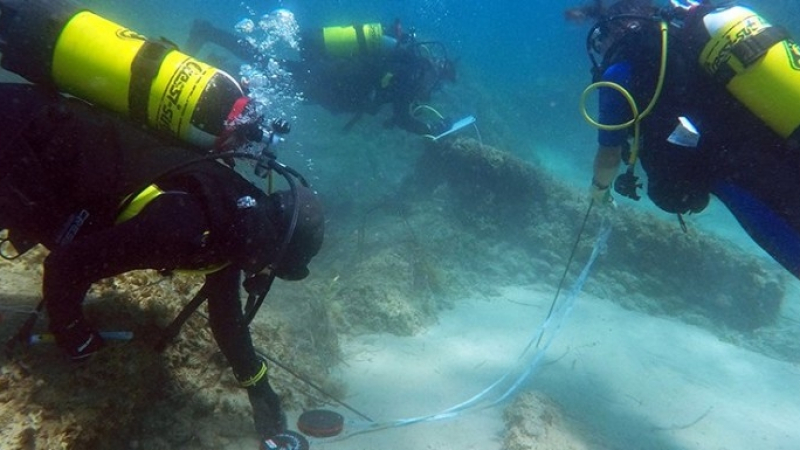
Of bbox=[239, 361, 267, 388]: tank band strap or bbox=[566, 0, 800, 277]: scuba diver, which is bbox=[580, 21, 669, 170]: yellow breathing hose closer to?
bbox=[566, 0, 800, 277]: scuba diver

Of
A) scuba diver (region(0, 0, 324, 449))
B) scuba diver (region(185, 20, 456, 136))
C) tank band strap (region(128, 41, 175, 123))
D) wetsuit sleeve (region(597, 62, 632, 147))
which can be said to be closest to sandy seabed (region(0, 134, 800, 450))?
scuba diver (region(0, 0, 324, 449))

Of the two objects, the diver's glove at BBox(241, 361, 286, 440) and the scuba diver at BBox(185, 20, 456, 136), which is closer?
the diver's glove at BBox(241, 361, 286, 440)

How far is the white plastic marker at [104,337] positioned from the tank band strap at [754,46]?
4234mm

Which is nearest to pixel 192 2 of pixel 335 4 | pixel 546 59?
pixel 335 4

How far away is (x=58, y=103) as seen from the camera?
2.36 meters

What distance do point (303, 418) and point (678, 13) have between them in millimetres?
4248

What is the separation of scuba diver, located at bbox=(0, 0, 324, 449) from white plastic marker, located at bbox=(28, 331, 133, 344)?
0.27 ft

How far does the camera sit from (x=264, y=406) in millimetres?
3299

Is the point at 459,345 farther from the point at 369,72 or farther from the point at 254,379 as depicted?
the point at 369,72

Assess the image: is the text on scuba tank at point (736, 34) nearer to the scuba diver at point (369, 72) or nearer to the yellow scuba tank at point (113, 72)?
the yellow scuba tank at point (113, 72)

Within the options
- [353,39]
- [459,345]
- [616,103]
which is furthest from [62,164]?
[353,39]

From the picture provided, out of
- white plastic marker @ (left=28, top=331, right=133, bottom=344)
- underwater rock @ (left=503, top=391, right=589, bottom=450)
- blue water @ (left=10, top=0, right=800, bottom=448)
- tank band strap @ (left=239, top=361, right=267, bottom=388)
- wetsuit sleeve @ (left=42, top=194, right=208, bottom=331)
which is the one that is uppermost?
wetsuit sleeve @ (left=42, top=194, right=208, bottom=331)

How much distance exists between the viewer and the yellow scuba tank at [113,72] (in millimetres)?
2395

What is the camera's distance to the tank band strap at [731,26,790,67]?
3.08 m
